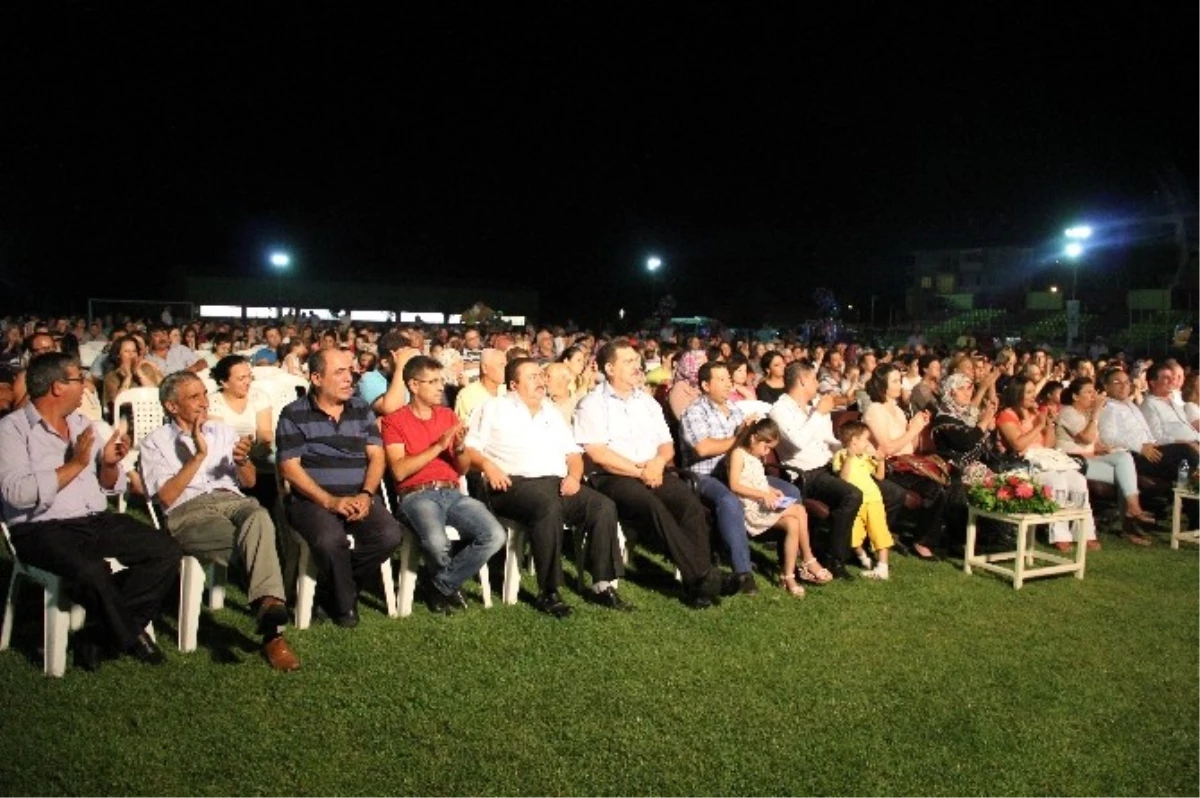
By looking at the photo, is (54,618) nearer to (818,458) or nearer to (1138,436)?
(818,458)

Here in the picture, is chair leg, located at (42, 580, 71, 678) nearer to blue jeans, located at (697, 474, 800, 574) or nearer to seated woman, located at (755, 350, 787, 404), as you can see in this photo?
blue jeans, located at (697, 474, 800, 574)

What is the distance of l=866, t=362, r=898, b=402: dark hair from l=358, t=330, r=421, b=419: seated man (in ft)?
11.3

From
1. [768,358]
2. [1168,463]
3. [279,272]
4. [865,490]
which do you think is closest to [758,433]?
[865,490]

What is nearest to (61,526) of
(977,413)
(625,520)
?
(625,520)

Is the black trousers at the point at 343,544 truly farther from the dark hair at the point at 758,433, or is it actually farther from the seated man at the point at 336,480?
the dark hair at the point at 758,433

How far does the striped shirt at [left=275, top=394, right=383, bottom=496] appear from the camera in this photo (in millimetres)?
4883

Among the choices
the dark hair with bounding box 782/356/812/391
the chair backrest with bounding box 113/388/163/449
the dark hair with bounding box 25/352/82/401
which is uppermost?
the dark hair with bounding box 782/356/812/391

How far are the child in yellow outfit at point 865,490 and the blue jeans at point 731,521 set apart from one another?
0.90 meters

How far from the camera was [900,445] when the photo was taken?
6.77m

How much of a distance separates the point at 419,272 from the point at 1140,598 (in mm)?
46783

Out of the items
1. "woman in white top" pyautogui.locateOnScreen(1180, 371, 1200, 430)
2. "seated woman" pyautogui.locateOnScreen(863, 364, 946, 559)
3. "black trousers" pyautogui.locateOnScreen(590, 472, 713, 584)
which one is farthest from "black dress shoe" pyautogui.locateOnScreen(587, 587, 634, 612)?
"woman in white top" pyautogui.locateOnScreen(1180, 371, 1200, 430)

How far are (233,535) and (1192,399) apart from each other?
9.01 metres

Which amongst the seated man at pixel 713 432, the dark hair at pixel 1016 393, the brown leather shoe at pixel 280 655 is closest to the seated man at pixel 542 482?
the seated man at pixel 713 432

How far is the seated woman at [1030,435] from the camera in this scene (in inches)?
279
